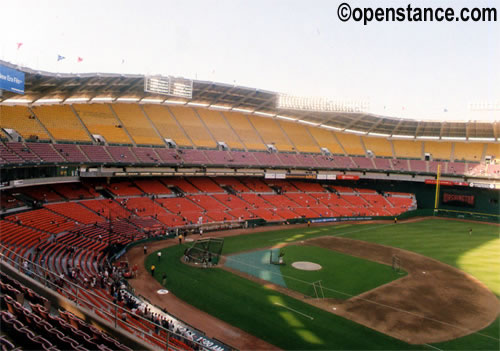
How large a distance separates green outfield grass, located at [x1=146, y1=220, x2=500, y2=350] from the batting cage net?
3.72ft

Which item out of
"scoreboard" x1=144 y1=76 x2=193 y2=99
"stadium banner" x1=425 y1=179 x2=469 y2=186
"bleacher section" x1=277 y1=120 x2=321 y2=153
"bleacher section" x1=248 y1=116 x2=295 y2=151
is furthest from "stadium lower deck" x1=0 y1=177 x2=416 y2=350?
"scoreboard" x1=144 y1=76 x2=193 y2=99

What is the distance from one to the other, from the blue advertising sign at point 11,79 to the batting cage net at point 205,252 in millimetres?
18083

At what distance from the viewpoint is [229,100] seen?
5344 cm

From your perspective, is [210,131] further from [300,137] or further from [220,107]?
[300,137]

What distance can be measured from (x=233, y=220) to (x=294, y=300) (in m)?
22.6

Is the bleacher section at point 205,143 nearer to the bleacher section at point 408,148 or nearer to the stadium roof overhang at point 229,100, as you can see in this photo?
the bleacher section at point 408,148

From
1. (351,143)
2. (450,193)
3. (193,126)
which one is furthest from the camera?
(351,143)

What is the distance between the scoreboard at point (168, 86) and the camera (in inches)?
1660

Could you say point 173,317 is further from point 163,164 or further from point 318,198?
point 318,198

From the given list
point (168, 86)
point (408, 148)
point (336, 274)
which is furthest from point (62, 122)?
point (408, 148)

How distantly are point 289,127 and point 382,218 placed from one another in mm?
22232

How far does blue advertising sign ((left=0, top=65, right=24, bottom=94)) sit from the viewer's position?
2564cm

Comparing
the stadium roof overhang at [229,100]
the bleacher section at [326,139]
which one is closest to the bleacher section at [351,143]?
the bleacher section at [326,139]

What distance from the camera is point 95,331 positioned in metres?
9.19
